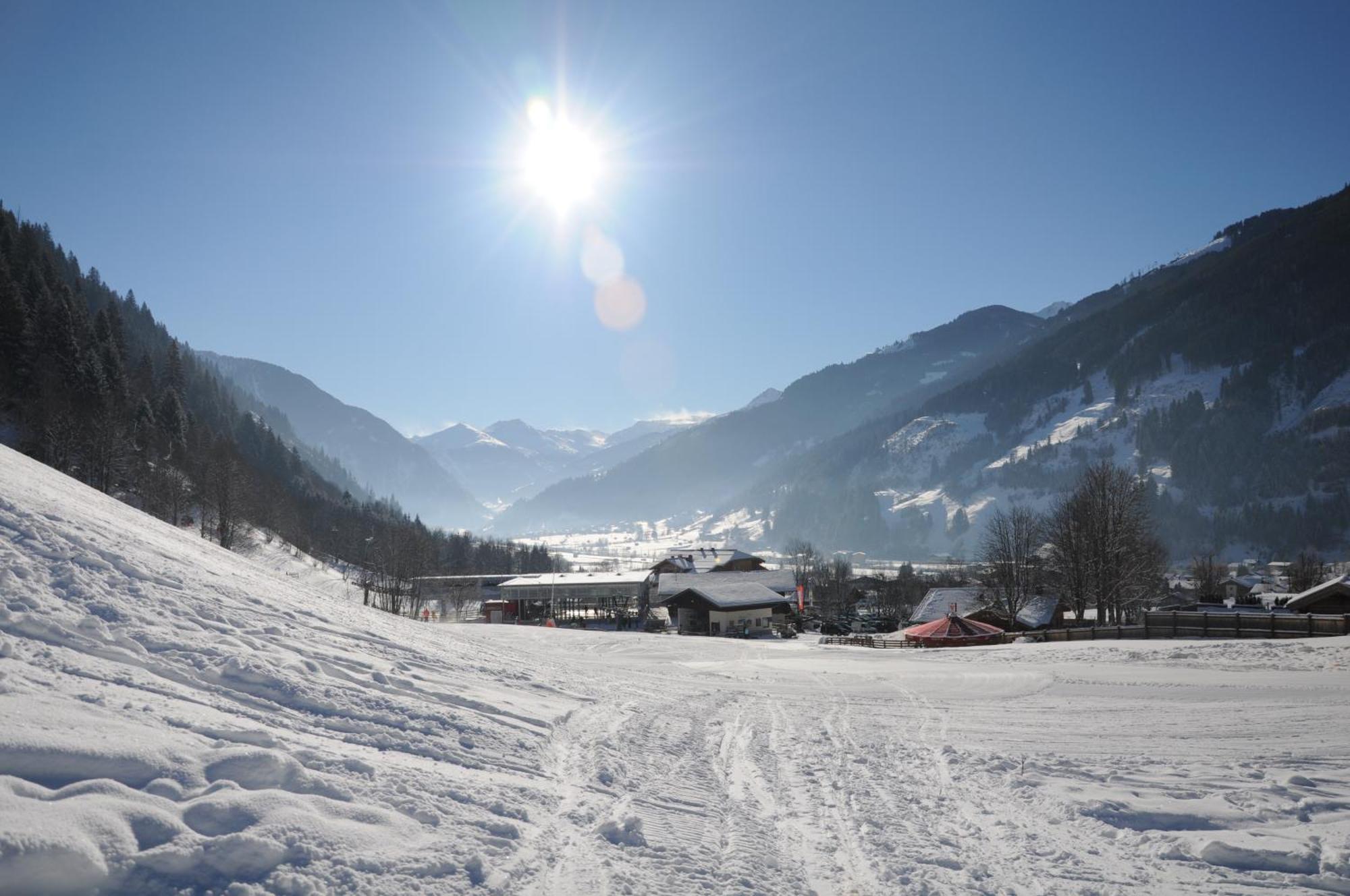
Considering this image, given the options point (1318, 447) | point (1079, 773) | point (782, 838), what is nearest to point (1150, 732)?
point (1079, 773)

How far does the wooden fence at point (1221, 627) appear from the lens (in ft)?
76.1

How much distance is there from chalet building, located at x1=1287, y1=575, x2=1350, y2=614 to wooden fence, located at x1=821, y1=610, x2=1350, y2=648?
95.4ft

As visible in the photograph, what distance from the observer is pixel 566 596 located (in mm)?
82875

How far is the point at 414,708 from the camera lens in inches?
339

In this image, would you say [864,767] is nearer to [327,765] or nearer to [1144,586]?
[327,765]

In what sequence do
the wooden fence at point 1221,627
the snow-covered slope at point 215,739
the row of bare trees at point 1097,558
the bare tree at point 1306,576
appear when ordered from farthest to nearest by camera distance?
the bare tree at point 1306,576 → the row of bare trees at point 1097,558 → the wooden fence at point 1221,627 → the snow-covered slope at point 215,739

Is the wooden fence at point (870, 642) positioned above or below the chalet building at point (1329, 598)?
below

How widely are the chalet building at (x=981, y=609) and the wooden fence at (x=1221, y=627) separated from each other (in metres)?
14.6

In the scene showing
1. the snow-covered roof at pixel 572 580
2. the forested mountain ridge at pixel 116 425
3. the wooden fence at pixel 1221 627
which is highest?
the forested mountain ridge at pixel 116 425

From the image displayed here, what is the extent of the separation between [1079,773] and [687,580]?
5790cm

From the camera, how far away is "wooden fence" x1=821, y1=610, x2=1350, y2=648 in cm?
2320

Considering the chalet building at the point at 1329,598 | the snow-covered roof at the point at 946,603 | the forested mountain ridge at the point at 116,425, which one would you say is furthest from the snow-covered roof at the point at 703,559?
the chalet building at the point at 1329,598

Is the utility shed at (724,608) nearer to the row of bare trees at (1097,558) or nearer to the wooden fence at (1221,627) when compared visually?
the row of bare trees at (1097,558)

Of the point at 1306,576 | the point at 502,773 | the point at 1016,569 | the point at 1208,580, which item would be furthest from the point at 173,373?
the point at 1306,576
